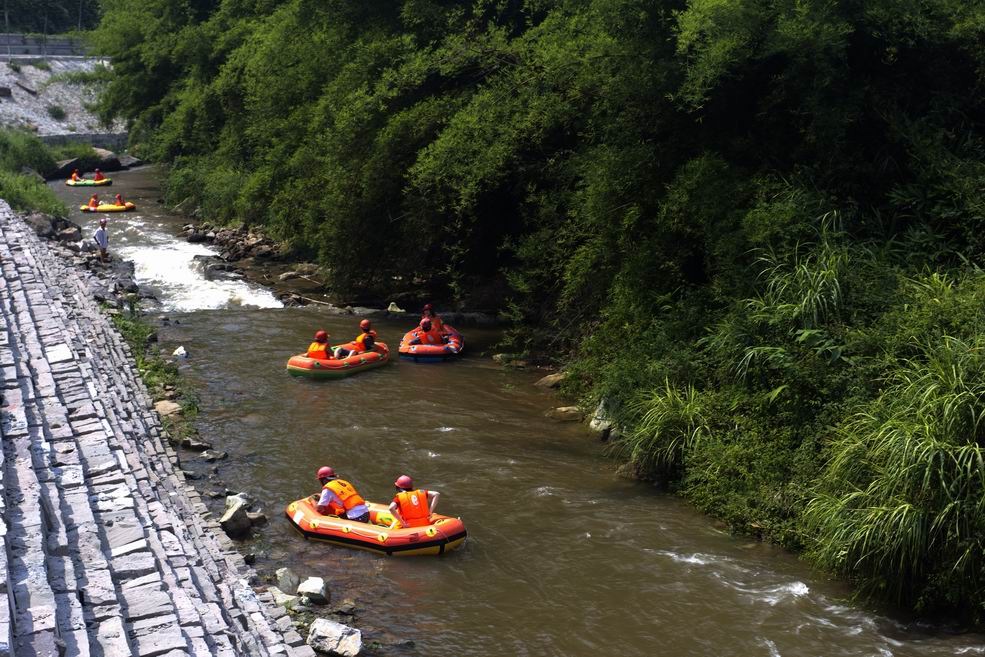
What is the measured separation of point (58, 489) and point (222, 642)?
89.2 inches

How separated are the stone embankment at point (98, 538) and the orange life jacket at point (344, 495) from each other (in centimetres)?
145

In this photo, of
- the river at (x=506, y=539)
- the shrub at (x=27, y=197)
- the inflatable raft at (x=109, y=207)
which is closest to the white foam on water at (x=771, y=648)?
the river at (x=506, y=539)

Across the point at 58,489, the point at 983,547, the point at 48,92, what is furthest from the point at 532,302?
the point at 48,92

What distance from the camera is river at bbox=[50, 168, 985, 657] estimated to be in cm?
1028

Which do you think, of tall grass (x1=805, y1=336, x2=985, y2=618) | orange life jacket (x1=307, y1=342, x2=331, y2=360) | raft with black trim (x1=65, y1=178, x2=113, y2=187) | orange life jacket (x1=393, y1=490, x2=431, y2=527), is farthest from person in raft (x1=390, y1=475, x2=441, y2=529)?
raft with black trim (x1=65, y1=178, x2=113, y2=187)

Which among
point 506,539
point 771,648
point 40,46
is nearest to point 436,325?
point 506,539

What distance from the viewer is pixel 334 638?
9.84 meters

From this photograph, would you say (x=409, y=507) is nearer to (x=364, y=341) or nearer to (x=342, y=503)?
(x=342, y=503)

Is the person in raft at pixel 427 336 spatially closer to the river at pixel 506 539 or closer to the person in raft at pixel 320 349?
the river at pixel 506 539

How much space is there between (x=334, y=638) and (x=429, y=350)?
995 cm

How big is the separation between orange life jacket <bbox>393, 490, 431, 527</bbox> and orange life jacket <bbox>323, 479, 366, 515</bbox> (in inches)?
22.1

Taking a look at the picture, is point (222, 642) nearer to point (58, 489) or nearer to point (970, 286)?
point (58, 489)

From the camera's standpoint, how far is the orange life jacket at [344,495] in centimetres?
1245

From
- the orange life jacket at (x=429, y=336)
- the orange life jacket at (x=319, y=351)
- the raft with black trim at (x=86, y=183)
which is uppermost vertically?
the raft with black trim at (x=86, y=183)
